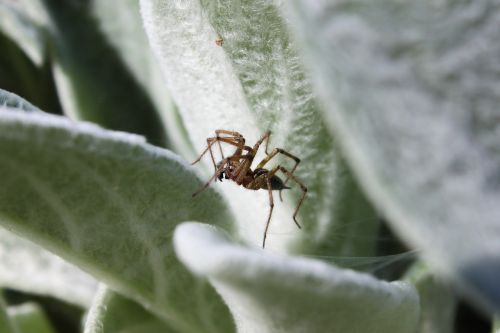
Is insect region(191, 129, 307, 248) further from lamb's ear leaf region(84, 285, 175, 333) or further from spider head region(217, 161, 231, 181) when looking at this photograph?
lamb's ear leaf region(84, 285, 175, 333)

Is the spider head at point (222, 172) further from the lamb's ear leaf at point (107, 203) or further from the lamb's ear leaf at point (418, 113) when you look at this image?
the lamb's ear leaf at point (418, 113)

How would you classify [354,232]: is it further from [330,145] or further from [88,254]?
[88,254]

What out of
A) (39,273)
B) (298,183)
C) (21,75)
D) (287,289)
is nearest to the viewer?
(287,289)

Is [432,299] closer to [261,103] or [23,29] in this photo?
[261,103]

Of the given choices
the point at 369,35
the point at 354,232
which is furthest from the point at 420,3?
the point at 354,232

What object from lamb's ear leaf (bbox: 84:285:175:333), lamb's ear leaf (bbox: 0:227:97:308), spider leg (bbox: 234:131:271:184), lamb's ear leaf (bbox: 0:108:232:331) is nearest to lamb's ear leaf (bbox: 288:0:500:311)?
lamb's ear leaf (bbox: 0:108:232:331)

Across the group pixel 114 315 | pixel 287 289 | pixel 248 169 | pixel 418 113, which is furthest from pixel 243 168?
pixel 418 113
